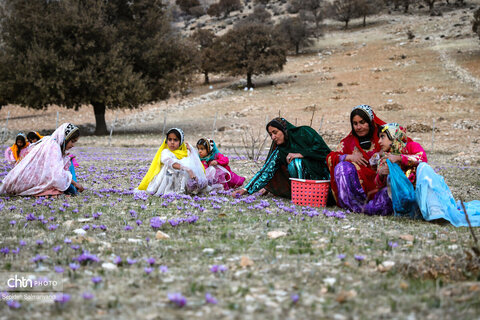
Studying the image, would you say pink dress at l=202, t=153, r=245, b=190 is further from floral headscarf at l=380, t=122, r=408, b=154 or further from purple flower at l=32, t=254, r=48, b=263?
purple flower at l=32, t=254, r=48, b=263

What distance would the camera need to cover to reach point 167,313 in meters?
2.51

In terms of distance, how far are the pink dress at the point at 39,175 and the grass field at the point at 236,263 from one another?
0.71m

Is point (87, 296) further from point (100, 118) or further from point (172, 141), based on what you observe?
point (100, 118)

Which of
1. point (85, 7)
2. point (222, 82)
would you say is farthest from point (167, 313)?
point (222, 82)

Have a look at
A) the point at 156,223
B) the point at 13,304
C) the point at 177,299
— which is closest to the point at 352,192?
the point at 156,223

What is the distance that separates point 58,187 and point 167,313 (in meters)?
4.68

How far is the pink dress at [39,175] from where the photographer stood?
6.42m

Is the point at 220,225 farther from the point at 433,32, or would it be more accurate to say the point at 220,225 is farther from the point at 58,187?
the point at 433,32

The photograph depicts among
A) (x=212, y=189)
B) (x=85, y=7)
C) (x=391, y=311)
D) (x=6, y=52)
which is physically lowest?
(x=212, y=189)

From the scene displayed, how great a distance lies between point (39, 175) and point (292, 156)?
3.93 metres

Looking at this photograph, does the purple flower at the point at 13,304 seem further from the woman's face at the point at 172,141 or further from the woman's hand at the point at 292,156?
the woman's face at the point at 172,141

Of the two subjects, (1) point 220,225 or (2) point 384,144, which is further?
(2) point 384,144

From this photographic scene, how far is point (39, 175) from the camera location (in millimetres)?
6504

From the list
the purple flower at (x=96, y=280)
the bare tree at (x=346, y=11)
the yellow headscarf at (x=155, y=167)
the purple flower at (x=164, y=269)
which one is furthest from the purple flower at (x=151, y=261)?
the bare tree at (x=346, y=11)
